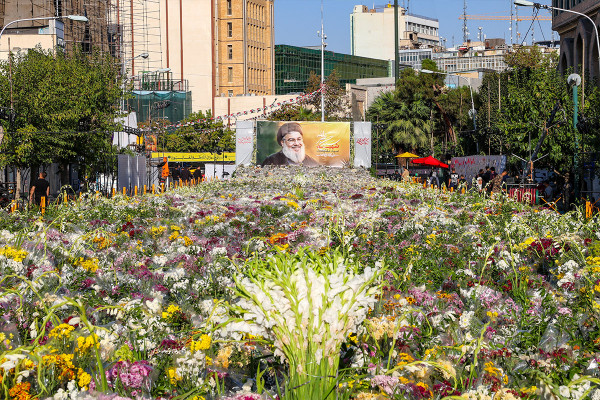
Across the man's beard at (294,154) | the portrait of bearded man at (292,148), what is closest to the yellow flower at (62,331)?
the portrait of bearded man at (292,148)

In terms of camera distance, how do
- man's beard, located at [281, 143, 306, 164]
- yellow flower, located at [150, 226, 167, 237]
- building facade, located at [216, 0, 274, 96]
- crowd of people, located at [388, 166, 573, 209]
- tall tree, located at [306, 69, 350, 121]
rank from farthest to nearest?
1. building facade, located at [216, 0, 274, 96]
2. tall tree, located at [306, 69, 350, 121]
3. man's beard, located at [281, 143, 306, 164]
4. crowd of people, located at [388, 166, 573, 209]
5. yellow flower, located at [150, 226, 167, 237]

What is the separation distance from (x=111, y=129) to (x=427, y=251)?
3165 cm

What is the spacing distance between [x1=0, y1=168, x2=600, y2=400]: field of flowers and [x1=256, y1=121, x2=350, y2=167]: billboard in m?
32.3

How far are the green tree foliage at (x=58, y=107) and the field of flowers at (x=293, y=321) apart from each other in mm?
22937

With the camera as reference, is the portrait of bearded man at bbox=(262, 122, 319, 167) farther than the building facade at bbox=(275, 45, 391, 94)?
No

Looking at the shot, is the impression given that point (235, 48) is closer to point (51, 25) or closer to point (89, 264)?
point (51, 25)

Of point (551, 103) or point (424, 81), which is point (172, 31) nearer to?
point (424, 81)

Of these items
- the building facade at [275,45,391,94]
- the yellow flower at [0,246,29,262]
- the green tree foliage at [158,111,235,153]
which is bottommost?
the yellow flower at [0,246,29,262]

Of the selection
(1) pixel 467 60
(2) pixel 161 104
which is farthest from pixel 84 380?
(1) pixel 467 60

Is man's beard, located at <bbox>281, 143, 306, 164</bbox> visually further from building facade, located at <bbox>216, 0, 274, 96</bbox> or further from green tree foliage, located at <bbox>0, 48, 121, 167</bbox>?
building facade, located at <bbox>216, 0, 274, 96</bbox>

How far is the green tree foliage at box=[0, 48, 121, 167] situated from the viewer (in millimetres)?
34000

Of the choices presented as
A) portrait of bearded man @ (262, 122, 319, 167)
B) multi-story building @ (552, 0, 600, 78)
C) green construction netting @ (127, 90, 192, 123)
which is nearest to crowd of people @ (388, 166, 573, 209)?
portrait of bearded man @ (262, 122, 319, 167)

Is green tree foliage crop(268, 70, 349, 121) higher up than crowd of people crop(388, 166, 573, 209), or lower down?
higher up

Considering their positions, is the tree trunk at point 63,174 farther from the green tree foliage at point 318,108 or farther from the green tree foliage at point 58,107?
the green tree foliage at point 318,108
